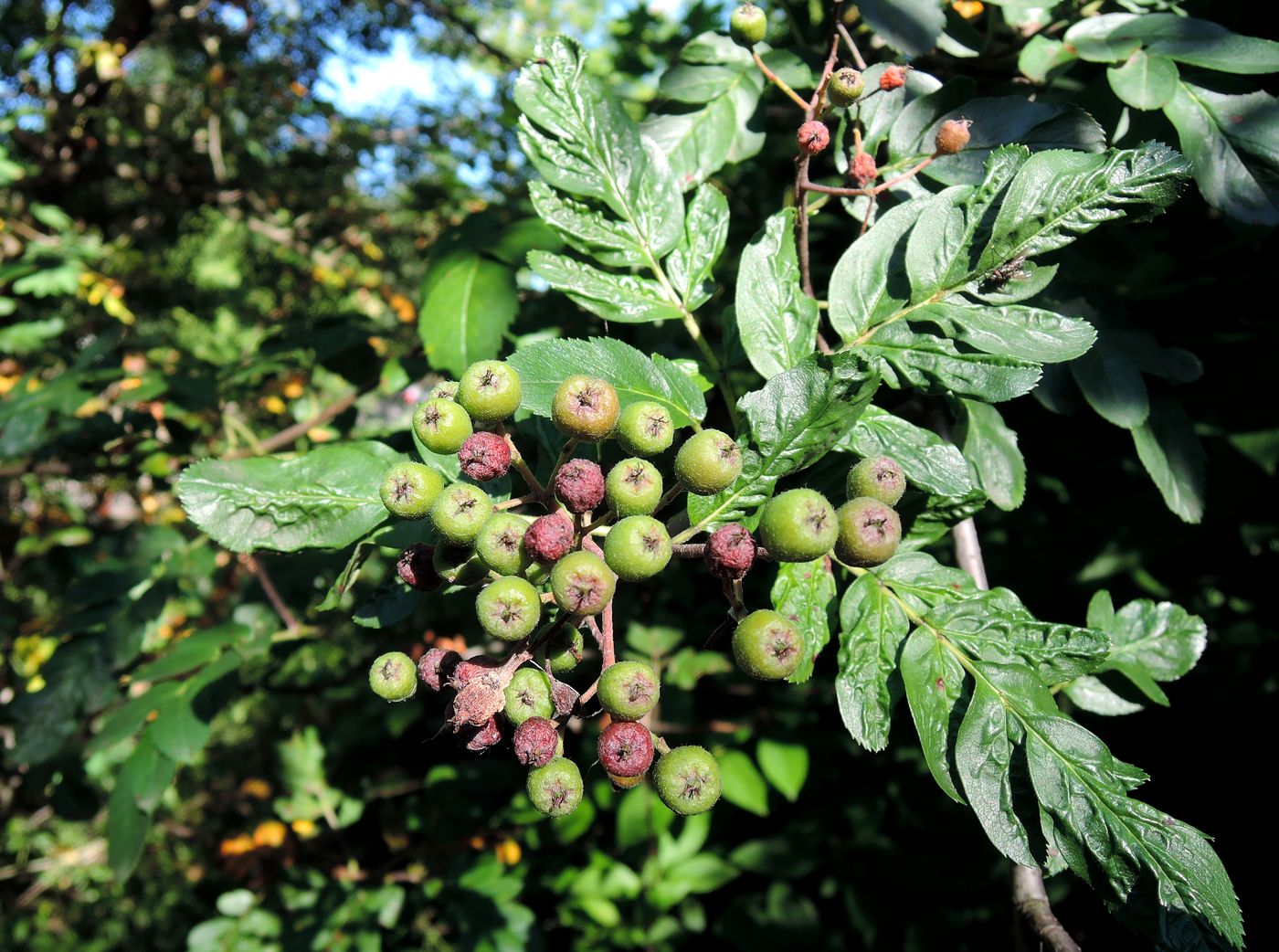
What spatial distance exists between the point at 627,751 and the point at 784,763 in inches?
50.9

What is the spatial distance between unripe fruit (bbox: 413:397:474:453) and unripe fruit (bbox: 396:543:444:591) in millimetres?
166

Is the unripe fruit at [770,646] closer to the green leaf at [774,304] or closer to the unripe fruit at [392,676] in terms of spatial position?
the green leaf at [774,304]

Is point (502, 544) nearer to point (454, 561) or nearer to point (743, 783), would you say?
point (454, 561)

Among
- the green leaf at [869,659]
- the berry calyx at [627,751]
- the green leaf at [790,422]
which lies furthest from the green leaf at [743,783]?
the green leaf at [790,422]

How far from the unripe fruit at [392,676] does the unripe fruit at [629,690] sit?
12.4 inches

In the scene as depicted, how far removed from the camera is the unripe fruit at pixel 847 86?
1.30 m

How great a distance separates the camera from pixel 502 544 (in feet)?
3.62

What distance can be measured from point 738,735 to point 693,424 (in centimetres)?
145

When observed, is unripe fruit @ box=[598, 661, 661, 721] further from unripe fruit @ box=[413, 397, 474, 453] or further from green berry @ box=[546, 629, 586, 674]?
unripe fruit @ box=[413, 397, 474, 453]

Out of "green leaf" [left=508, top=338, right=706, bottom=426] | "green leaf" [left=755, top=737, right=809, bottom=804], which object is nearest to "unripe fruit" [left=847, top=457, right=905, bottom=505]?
"green leaf" [left=508, top=338, right=706, bottom=426]

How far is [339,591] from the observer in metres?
1.33

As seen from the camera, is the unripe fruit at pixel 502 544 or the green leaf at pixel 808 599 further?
the green leaf at pixel 808 599

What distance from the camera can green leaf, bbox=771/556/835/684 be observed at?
1.24m

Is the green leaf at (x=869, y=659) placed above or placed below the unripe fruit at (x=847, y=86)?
below
